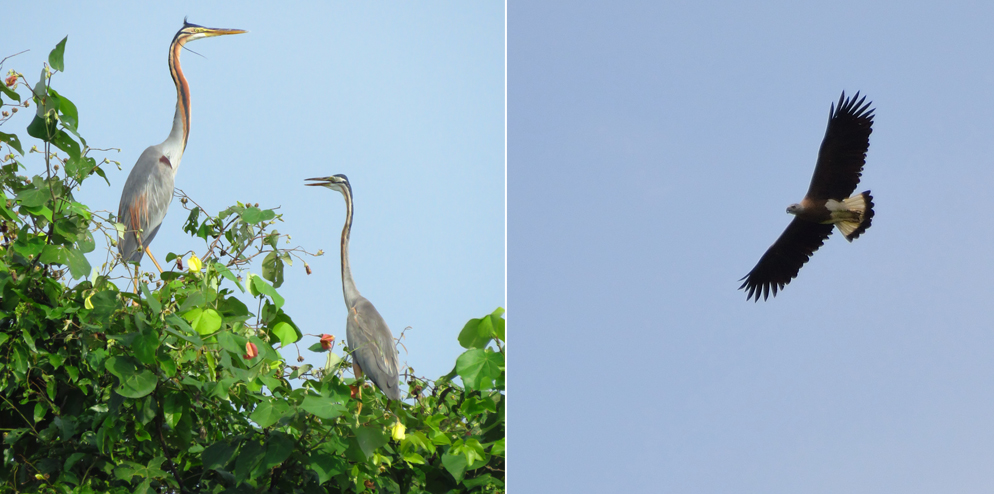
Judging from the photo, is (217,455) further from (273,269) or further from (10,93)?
(10,93)

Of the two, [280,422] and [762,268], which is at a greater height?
[762,268]

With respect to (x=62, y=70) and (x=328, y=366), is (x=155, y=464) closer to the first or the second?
(x=328, y=366)

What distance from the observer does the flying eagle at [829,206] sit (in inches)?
263

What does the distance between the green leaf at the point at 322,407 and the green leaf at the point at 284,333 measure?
0.45 m

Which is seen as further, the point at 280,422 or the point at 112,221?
the point at 112,221

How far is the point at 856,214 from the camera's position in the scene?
7.06 meters

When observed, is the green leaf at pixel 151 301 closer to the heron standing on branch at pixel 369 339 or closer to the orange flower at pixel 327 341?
the orange flower at pixel 327 341

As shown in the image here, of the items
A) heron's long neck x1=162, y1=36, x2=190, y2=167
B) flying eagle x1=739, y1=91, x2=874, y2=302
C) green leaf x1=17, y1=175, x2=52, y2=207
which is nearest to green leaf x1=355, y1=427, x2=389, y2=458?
green leaf x1=17, y1=175, x2=52, y2=207

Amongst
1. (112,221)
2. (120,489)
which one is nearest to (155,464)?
(120,489)

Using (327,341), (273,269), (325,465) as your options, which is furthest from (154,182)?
(325,465)

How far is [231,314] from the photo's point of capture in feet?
6.60

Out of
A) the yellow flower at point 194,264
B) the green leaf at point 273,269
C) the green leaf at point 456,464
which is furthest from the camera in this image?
the green leaf at point 273,269

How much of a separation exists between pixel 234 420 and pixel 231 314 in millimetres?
256

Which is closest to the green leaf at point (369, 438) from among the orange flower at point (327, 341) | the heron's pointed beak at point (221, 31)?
the orange flower at point (327, 341)
